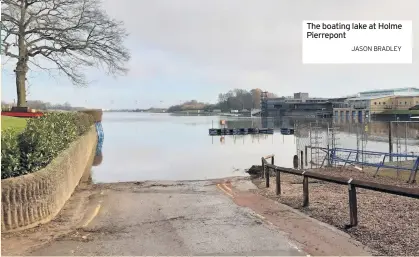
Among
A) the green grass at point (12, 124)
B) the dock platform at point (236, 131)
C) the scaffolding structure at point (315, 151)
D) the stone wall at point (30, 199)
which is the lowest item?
the dock platform at point (236, 131)

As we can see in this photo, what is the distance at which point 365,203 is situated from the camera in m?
8.38

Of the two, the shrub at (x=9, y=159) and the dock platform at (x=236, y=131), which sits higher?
the shrub at (x=9, y=159)

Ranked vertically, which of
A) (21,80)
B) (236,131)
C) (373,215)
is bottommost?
(236,131)

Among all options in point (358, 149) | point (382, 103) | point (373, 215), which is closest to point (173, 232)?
point (373, 215)

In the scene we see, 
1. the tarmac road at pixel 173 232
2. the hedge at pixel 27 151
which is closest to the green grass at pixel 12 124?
the hedge at pixel 27 151

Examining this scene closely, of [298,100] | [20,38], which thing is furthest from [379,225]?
[298,100]

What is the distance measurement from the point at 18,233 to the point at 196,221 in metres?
2.85

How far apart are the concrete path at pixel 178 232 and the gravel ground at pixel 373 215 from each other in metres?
0.41

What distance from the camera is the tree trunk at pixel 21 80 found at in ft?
92.8

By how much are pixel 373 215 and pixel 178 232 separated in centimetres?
352

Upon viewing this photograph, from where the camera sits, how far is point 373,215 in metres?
7.21

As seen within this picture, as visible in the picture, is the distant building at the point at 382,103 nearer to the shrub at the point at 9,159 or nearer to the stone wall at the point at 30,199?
the stone wall at the point at 30,199

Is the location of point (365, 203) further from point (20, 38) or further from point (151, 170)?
Answer: point (20, 38)

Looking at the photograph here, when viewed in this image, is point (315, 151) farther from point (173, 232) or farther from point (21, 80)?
point (173, 232)
